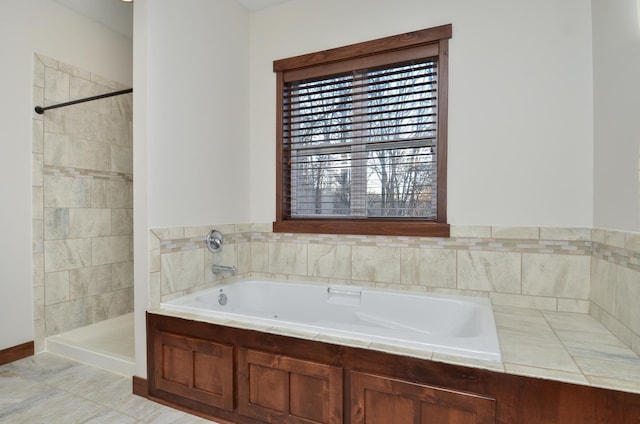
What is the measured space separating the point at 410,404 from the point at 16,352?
2791mm

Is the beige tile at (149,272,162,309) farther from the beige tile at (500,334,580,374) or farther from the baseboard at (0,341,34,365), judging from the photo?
the beige tile at (500,334,580,374)

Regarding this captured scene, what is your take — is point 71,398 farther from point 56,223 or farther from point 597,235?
point 597,235

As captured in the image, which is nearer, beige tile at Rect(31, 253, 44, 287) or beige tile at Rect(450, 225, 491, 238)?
beige tile at Rect(450, 225, 491, 238)

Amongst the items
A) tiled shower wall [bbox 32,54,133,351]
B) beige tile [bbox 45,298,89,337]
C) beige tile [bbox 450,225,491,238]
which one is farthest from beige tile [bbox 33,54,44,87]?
beige tile [bbox 450,225,491,238]

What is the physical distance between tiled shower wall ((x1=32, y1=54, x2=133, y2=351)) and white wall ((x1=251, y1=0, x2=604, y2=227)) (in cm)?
253

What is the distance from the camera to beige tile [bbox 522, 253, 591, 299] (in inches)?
80.6

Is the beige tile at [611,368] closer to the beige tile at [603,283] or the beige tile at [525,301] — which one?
the beige tile at [603,283]

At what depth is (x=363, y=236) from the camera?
2.61 meters

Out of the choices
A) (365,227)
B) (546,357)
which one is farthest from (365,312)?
(546,357)

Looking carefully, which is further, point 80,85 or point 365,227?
point 80,85

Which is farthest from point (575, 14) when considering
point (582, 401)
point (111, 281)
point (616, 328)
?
point (111, 281)

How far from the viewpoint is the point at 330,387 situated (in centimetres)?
157

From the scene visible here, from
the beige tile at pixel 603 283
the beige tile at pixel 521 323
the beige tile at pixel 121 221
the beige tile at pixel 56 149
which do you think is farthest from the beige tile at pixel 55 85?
the beige tile at pixel 603 283

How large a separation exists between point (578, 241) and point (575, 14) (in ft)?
4.35
